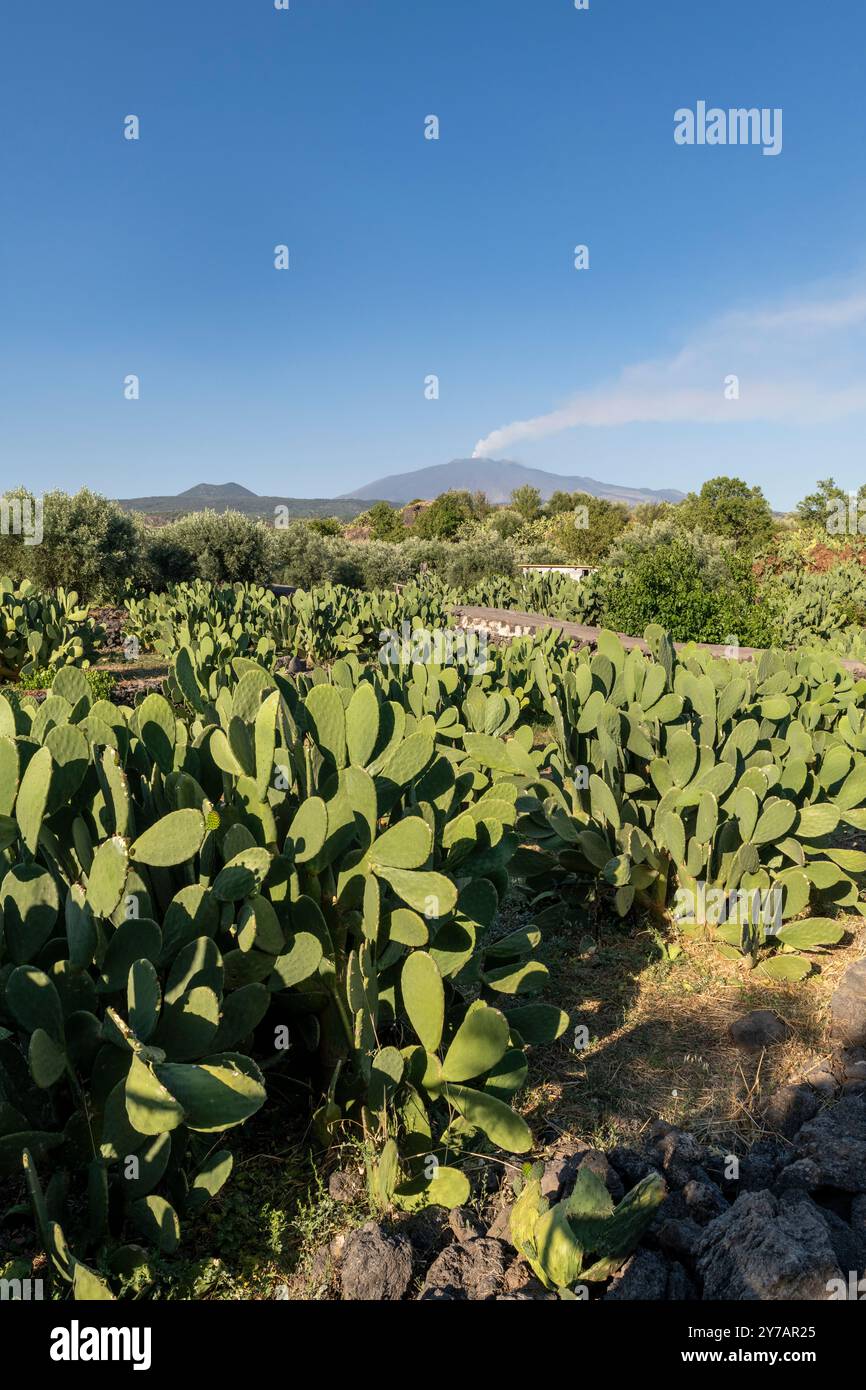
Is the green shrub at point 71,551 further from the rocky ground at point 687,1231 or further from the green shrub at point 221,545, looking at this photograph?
the rocky ground at point 687,1231

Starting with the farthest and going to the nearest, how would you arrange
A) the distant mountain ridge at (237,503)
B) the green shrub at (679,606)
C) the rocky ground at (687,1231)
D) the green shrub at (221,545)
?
the distant mountain ridge at (237,503) < the green shrub at (221,545) < the green shrub at (679,606) < the rocky ground at (687,1231)

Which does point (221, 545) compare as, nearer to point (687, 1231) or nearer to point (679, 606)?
point (679, 606)

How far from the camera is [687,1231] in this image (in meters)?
1.48

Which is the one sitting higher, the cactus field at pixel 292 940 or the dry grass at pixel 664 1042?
the cactus field at pixel 292 940

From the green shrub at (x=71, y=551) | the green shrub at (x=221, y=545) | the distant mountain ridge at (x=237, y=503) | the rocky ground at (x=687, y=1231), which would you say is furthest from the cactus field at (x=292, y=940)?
the distant mountain ridge at (x=237, y=503)

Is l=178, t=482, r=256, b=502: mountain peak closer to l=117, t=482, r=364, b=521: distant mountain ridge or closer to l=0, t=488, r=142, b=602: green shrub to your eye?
l=117, t=482, r=364, b=521: distant mountain ridge

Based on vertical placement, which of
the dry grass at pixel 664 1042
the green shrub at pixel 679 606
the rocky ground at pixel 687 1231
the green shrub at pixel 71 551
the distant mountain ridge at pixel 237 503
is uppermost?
the distant mountain ridge at pixel 237 503

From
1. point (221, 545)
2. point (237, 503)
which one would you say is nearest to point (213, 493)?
point (237, 503)

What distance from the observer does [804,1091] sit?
2.13m

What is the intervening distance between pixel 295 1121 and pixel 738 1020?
Result: 143cm

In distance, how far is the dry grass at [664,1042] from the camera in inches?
84.8

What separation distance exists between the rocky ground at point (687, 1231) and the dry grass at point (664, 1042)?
0.54 feet
